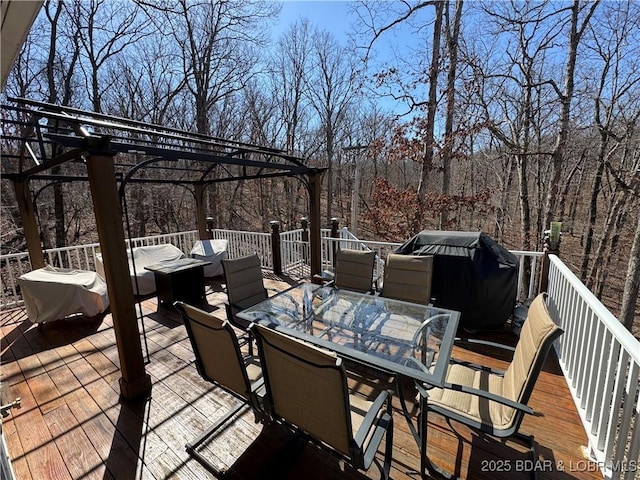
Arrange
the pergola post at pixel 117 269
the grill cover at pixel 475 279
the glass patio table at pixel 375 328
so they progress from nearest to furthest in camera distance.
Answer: the glass patio table at pixel 375 328
the pergola post at pixel 117 269
the grill cover at pixel 475 279

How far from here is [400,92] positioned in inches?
330

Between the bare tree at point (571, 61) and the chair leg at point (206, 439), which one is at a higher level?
the bare tree at point (571, 61)

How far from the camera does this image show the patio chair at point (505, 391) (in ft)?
5.48

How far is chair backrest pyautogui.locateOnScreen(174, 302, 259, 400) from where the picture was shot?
195 cm

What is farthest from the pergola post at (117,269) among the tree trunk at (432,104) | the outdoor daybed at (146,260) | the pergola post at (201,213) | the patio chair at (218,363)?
the tree trunk at (432,104)

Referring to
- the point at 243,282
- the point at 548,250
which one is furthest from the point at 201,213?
the point at 548,250

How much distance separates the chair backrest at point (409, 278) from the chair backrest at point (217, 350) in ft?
6.30

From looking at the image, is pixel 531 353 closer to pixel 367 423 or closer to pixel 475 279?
pixel 367 423

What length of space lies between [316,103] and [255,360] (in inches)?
501

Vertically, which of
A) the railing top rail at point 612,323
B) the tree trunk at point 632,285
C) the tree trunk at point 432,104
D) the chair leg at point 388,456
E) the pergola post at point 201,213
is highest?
the tree trunk at point 432,104

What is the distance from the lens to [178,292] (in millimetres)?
4719

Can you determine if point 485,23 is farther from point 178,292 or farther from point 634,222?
point 178,292

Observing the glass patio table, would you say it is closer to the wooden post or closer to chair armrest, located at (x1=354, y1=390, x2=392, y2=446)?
chair armrest, located at (x1=354, y1=390, x2=392, y2=446)

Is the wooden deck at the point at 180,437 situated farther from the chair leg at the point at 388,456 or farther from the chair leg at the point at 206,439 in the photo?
the chair leg at the point at 388,456
